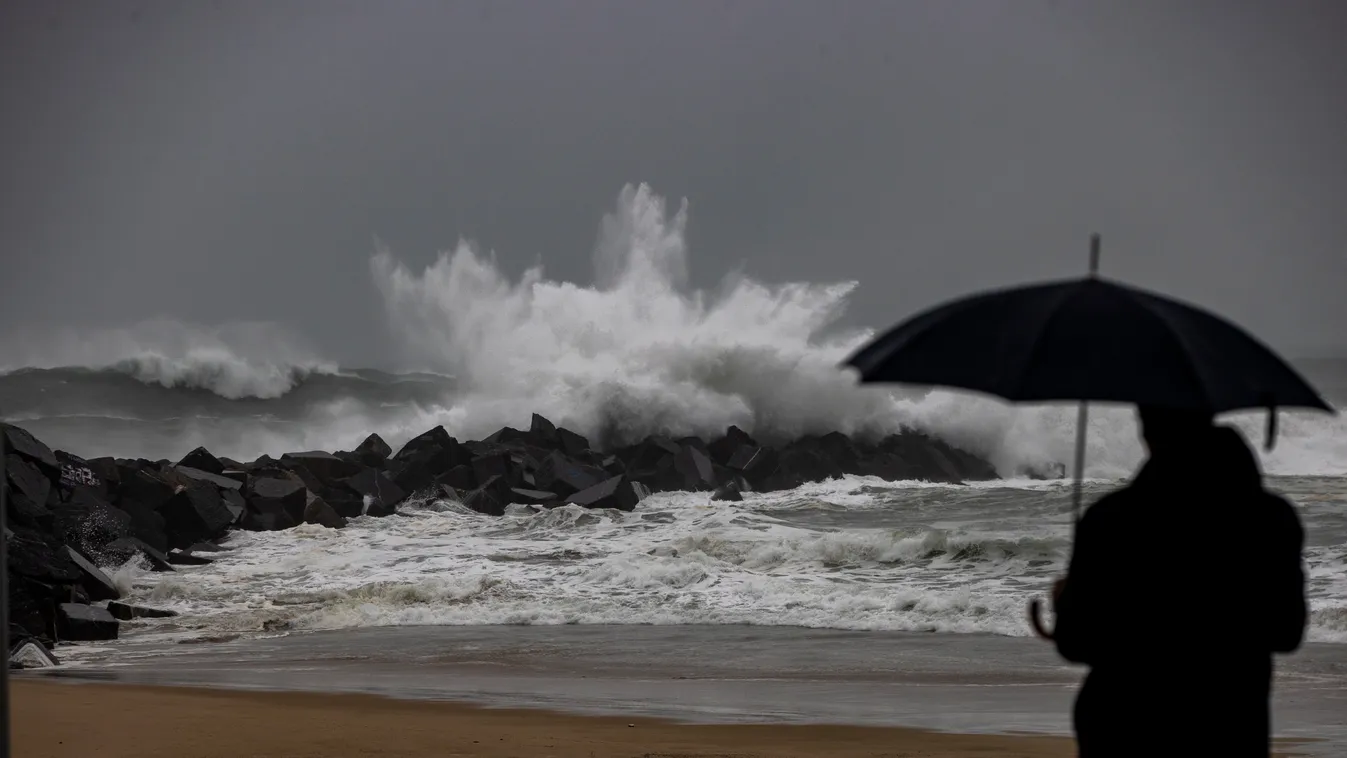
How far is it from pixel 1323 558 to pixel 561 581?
722 centimetres

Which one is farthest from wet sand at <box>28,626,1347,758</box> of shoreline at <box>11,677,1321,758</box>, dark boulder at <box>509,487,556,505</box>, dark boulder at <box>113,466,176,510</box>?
dark boulder at <box>509,487,556,505</box>

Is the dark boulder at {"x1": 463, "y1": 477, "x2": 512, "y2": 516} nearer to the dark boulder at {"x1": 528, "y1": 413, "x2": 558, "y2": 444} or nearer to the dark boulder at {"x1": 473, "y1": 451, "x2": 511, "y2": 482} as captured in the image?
the dark boulder at {"x1": 473, "y1": 451, "x2": 511, "y2": 482}

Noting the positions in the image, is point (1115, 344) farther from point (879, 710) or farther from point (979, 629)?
point (979, 629)

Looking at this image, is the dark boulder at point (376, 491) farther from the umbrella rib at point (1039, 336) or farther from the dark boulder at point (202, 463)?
the umbrella rib at point (1039, 336)

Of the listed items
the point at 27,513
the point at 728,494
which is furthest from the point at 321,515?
the point at 728,494

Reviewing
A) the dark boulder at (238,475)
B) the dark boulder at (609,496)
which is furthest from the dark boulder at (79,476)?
the dark boulder at (609,496)

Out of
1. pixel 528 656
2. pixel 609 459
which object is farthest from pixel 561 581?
pixel 609 459

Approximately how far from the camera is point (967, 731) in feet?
21.8

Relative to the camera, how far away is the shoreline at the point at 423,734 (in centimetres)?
599

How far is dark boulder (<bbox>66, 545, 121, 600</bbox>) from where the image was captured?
11828 mm

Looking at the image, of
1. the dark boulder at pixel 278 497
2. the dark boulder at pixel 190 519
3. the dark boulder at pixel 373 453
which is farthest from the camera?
the dark boulder at pixel 373 453

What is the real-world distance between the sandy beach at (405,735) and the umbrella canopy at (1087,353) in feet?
12.3

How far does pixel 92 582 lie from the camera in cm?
1192

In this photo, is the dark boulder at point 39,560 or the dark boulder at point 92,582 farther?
the dark boulder at point 92,582
